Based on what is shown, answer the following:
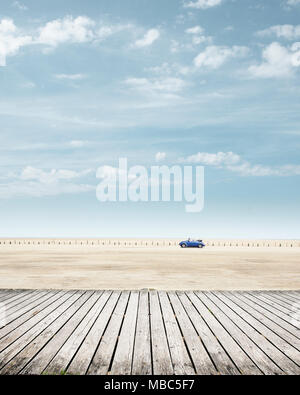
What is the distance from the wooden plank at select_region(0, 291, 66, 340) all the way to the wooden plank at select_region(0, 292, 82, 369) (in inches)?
5.8

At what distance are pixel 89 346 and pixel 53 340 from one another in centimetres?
63

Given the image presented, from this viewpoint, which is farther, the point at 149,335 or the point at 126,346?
the point at 149,335

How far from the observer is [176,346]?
4.41 m

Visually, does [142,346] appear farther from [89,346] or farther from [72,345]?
[72,345]

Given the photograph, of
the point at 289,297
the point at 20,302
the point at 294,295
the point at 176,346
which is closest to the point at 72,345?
the point at 176,346

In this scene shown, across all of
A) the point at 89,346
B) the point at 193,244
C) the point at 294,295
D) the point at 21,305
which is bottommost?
the point at 193,244

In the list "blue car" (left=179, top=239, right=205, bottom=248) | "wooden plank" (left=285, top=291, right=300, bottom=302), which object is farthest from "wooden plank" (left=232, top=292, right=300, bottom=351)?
"blue car" (left=179, top=239, right=205, bottom=248)

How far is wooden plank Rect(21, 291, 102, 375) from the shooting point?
3727mm

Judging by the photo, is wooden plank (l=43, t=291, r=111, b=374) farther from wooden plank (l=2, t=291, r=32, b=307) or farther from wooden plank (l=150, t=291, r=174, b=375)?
wooden plank (l=2, t=291, r=32, b=307)

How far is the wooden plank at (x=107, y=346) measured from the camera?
369cm

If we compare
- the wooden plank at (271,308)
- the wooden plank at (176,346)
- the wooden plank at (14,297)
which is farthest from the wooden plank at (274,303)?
the wooden plank at (14,297)

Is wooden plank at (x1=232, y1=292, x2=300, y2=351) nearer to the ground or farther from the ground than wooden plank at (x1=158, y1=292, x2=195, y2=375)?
nearer to the ground
